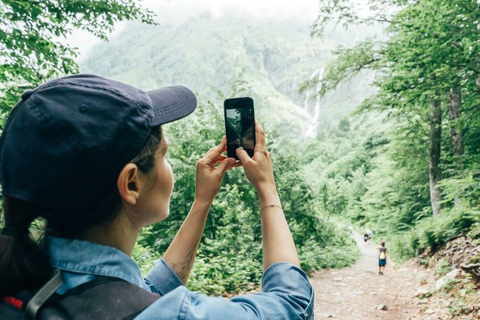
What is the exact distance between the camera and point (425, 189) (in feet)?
56.5

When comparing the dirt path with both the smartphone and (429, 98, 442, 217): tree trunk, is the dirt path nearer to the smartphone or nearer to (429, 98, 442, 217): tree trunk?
(429, 98, 442, 217): tree trunk

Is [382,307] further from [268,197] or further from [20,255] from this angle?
[20,255]

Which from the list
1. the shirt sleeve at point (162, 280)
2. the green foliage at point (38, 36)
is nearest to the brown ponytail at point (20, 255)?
the shirt sleeve at point (162, 280)

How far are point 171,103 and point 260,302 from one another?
598 mm

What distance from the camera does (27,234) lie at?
3.07ft

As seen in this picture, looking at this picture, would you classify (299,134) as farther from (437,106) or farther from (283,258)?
(283,258)

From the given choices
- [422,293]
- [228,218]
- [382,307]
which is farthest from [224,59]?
[382,307]

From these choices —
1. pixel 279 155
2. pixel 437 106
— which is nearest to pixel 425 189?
pixel 437 106

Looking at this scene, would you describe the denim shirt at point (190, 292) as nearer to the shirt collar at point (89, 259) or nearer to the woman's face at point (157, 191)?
the shirt collar at point (89, 259)

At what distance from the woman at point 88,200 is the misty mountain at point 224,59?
9888 cm

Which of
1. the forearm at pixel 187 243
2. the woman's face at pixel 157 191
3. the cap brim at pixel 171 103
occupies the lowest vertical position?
the forearm at pixel 187 243

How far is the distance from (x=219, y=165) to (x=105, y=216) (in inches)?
19.7

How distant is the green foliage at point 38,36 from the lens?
13.5 feet

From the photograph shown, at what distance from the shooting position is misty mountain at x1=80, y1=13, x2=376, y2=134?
12462cm
